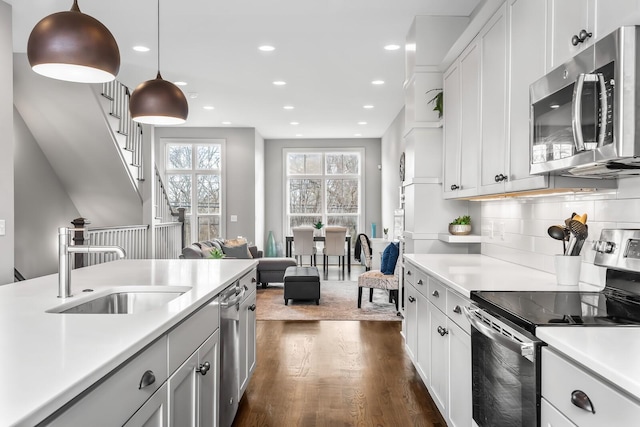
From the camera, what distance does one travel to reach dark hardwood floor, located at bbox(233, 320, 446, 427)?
9.36 ft

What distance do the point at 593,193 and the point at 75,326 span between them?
2.17m

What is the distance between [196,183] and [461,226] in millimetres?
7221

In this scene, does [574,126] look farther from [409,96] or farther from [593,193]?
[409,96]

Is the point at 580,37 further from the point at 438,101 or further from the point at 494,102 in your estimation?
the point at 438,101

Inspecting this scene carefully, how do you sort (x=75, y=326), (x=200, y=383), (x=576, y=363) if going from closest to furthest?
(x=576, y=363) < (x=75, y=326) < (x=200, y=383)

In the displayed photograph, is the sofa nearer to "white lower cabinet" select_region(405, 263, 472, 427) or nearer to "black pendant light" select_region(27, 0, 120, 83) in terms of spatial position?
"white lower cabinet" select_region(405, 263, 472, 427)

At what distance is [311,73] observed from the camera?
5676 millimetres

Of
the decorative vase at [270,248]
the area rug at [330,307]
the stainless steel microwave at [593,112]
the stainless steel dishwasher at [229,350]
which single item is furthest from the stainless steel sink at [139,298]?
the decorative vase at [270,248]

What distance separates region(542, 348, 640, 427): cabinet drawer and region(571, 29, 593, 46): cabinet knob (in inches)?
45.4

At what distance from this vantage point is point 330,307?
19.6 ft

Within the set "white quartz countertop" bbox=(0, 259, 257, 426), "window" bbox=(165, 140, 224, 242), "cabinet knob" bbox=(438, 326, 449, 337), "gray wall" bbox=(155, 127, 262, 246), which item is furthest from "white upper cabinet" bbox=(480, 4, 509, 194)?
"window" bbox=(165, 140, 224, 242)

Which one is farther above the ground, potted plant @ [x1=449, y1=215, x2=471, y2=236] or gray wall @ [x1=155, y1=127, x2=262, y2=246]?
gray wall @ [x1=155, y1=127, x2=262, y2=246]

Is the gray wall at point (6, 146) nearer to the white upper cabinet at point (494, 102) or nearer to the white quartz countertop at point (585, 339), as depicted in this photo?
Answer: the white quartz countertop at point (585, 339)

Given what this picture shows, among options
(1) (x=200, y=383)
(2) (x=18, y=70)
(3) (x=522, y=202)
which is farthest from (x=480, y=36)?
(2) (x=18, y=70)
